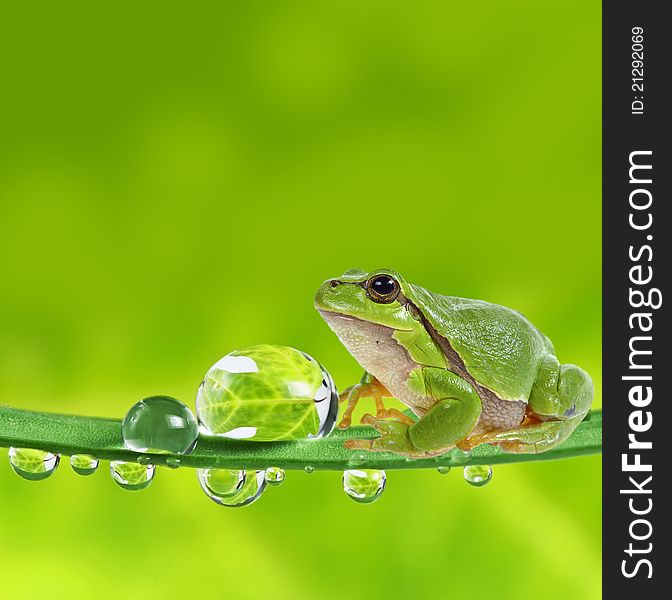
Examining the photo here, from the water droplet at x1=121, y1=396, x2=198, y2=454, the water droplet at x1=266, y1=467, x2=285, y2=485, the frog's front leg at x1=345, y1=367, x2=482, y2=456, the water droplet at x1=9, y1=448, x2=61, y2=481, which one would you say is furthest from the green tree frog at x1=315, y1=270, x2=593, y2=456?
the water droplet at x1=9, y1=448, x2=61, y2=481

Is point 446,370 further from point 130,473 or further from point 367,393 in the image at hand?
point 130,473

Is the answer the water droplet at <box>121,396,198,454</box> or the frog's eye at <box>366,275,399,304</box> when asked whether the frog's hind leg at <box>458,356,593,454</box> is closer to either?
the frog's eye at <box>366,275,399,304</box>

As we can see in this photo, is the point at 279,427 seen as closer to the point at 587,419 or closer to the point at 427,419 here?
the point at 427,419

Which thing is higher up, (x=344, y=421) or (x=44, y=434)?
(x=44, y=434)

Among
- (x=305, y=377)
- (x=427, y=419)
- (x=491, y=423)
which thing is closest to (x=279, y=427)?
(x=305, y=377)

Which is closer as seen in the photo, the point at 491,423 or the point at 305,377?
the point at 305,377

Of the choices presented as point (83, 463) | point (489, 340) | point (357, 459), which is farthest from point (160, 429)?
point (489, 340)
